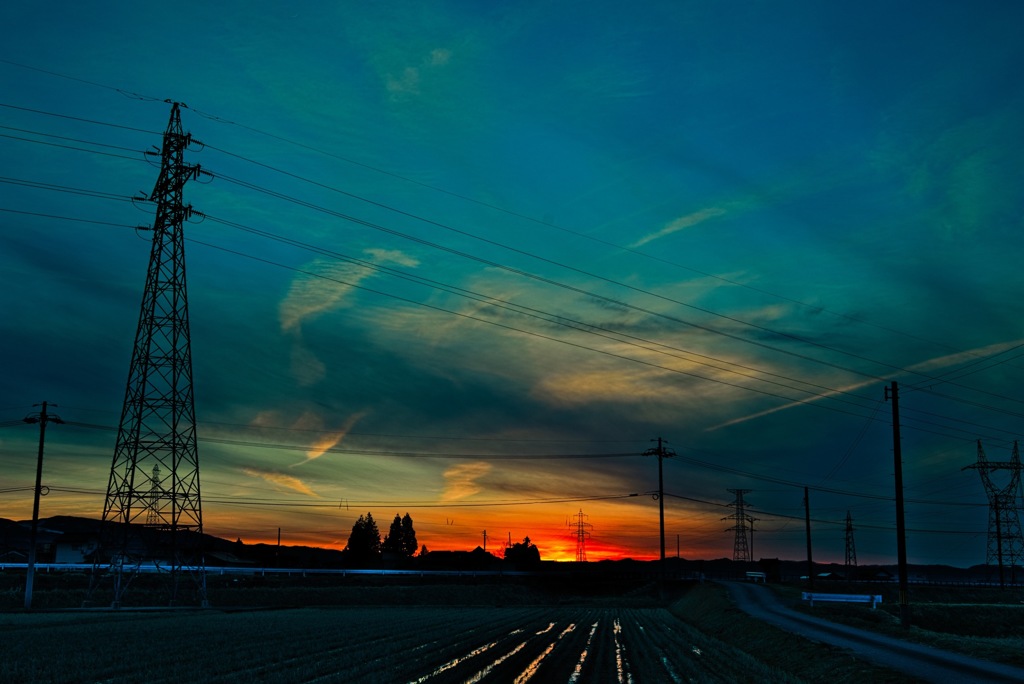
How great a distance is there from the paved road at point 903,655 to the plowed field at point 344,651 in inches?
175

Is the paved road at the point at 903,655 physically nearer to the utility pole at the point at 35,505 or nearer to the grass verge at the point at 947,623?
the grass verge at the point at 947,623

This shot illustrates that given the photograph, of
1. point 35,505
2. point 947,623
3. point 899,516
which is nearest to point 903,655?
point 899,516

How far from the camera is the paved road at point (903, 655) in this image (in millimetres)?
25969

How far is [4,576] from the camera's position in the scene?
82.9 m

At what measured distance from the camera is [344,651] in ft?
119

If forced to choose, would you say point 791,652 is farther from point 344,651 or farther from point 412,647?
point 344,651

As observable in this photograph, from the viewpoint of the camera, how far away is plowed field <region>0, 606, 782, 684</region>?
2853cm

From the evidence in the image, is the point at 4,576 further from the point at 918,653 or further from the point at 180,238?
the point at 918,653

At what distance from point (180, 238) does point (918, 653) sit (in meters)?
54.7

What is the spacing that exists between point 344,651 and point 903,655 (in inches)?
880

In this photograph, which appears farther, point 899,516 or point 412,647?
point 899,516

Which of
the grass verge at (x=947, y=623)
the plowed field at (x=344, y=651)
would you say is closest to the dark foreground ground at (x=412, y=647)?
the plowed field at (x=344, y=651)

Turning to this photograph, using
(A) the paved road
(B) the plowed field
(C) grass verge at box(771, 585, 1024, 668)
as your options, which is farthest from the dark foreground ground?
(A) the paved road

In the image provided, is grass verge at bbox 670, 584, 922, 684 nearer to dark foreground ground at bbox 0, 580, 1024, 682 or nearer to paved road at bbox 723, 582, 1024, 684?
dark foreground ground at bbox 0, 580, 1024, 682
